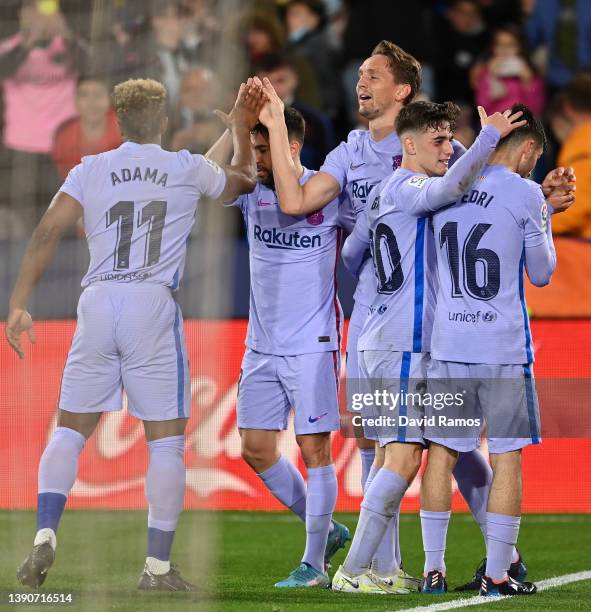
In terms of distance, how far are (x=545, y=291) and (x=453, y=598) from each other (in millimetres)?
3445

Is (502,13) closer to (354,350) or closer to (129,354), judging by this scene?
(354,350)

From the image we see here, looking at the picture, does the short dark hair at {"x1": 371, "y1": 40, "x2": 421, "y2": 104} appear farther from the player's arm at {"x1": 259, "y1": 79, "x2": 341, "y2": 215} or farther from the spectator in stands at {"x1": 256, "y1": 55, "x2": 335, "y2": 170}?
the spectator in stands at {"x1": 256, "y1": 55, "x2": 335, "y2": 170}

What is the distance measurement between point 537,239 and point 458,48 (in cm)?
708

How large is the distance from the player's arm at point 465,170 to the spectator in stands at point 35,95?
5.45ft

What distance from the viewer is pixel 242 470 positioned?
30.4ft

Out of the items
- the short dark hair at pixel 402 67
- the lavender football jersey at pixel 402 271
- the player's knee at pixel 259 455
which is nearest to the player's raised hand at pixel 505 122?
the lavender football jersey at pixel 402 271

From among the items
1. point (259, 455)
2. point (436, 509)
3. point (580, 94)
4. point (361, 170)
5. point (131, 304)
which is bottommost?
point (436, 509)

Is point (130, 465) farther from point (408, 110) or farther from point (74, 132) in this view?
point (408, 110)

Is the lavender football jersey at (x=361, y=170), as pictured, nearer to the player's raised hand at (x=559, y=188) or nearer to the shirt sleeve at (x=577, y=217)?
the player's raised hand at (x=559, y=188)

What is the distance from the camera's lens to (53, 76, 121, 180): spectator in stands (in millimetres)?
6340

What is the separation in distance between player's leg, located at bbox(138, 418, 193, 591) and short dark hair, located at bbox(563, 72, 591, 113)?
5.46 meters

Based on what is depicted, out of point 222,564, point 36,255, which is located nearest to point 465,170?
point 36,255

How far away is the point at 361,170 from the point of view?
6.82 meters

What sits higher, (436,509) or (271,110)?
(271,110)
